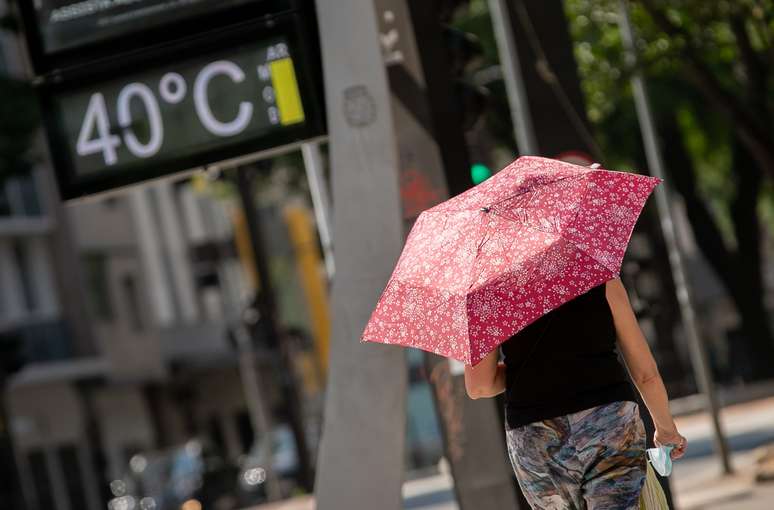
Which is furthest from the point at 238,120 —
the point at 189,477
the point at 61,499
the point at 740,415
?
the point at 61,499

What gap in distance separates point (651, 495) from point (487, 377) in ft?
2.06

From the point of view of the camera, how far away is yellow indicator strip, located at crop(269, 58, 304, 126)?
748 cm

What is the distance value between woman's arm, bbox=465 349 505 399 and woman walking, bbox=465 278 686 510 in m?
0.10

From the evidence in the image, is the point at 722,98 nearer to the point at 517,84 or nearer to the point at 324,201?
the point at 517,84

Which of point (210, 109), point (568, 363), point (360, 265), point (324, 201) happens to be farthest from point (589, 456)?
point (324, 201)

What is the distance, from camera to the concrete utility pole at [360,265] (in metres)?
7.43

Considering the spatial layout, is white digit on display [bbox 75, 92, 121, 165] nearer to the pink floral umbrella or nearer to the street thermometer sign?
the street thermometer sign

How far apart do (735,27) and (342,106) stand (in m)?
11.2

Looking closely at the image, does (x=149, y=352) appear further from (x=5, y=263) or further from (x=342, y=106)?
(x=342, y=106)

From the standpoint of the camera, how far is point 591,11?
2059 centimetres

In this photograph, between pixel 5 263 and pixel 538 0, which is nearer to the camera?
pixel 538 0

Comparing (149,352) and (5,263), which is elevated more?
(5,263)

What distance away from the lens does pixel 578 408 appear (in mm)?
5195

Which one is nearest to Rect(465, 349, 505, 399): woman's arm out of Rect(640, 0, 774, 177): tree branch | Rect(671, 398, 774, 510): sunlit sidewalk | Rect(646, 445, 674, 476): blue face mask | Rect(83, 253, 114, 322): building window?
Rect(646, 445, 674, 476): blue face mask
